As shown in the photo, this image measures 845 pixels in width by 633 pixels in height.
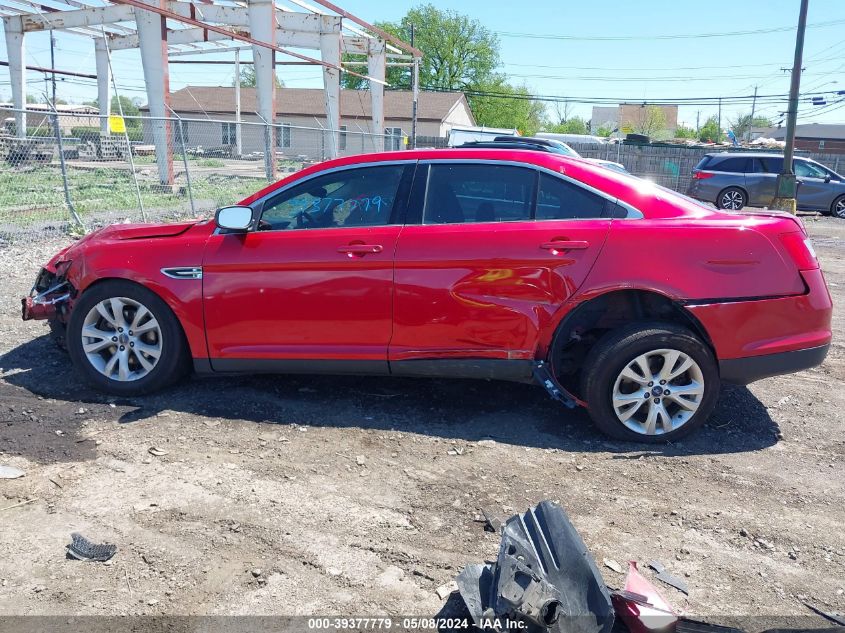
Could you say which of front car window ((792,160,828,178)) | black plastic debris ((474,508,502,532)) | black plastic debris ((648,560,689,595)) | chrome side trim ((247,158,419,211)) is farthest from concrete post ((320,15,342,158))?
black plastic debris ((648,560,689,595))

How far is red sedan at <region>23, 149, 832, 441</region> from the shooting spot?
420 centimetres

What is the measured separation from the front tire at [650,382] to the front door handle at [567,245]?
21.8 inches

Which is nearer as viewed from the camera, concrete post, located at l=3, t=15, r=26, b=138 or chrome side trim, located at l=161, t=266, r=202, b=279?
chrome side trim, located at l=161, t=266, r=202, b=279

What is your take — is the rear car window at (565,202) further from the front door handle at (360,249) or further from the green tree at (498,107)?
the green tree at (498,107)

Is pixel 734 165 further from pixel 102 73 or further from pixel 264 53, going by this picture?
pixel 102 73

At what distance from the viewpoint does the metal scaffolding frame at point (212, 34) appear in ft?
62.6

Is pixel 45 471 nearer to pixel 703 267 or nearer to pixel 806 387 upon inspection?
pixel 703 267

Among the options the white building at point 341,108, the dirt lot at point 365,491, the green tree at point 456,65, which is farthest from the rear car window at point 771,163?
the green tree at point 456,65

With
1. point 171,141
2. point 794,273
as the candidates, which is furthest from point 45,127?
point 794,273

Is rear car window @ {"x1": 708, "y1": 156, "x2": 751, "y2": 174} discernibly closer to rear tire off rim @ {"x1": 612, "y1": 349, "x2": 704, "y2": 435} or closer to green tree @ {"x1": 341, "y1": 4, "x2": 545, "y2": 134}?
rear tire off rim @ {"x1": 612, "y1": 349, "x2": 704, "y2": 435}

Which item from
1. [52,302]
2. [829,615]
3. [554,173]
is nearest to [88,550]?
[52,302]

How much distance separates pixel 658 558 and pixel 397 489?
1.29 meters

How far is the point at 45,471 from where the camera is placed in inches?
149

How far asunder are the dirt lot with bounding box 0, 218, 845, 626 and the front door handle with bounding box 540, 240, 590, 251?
3.71 ft
